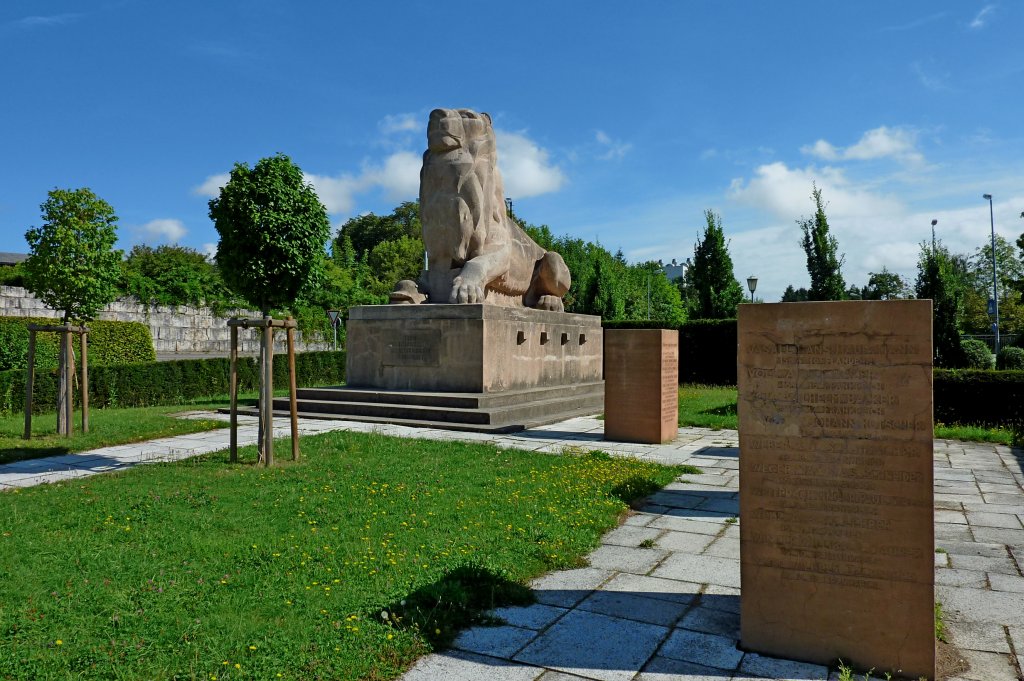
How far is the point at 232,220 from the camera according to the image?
767 cm

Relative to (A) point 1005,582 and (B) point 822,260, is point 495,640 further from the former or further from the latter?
(B) point 822,260

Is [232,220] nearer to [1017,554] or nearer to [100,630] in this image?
[100,630]

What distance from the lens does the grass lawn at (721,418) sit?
1038 centimetres

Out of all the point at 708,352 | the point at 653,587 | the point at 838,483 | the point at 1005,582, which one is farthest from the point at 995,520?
the point at 708,352

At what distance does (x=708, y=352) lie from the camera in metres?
22.3

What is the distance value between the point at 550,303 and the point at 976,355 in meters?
14.4

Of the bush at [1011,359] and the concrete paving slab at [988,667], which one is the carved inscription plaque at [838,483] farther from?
the bush at [1011,359]

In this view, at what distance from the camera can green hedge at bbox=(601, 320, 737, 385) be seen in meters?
21.9

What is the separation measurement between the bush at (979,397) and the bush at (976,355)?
31.4 feet

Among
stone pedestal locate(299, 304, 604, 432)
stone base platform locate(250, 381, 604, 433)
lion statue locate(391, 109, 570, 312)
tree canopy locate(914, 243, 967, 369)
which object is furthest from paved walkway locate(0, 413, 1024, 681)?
tree canopy locate(914, 243, 967, 369)

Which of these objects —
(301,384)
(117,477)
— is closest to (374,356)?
(117,477)

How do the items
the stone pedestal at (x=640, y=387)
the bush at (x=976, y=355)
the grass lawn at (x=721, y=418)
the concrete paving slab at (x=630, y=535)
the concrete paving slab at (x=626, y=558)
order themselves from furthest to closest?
the bush at (x=976, y=355) → the grass lawn at (x=721, y=418) → the stone pedestal at (x=640, y=387) → the concrete paving slab at (x=630, y=535) → the concrete paving slab at (x=626, y=558)

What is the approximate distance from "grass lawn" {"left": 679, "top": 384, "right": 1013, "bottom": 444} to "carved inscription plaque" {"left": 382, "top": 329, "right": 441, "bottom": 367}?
14.7 feet

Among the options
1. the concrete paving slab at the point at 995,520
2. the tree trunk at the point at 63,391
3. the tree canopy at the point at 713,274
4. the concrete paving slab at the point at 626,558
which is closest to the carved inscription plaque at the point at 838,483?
the concrete paving slab at the point at 626,558
